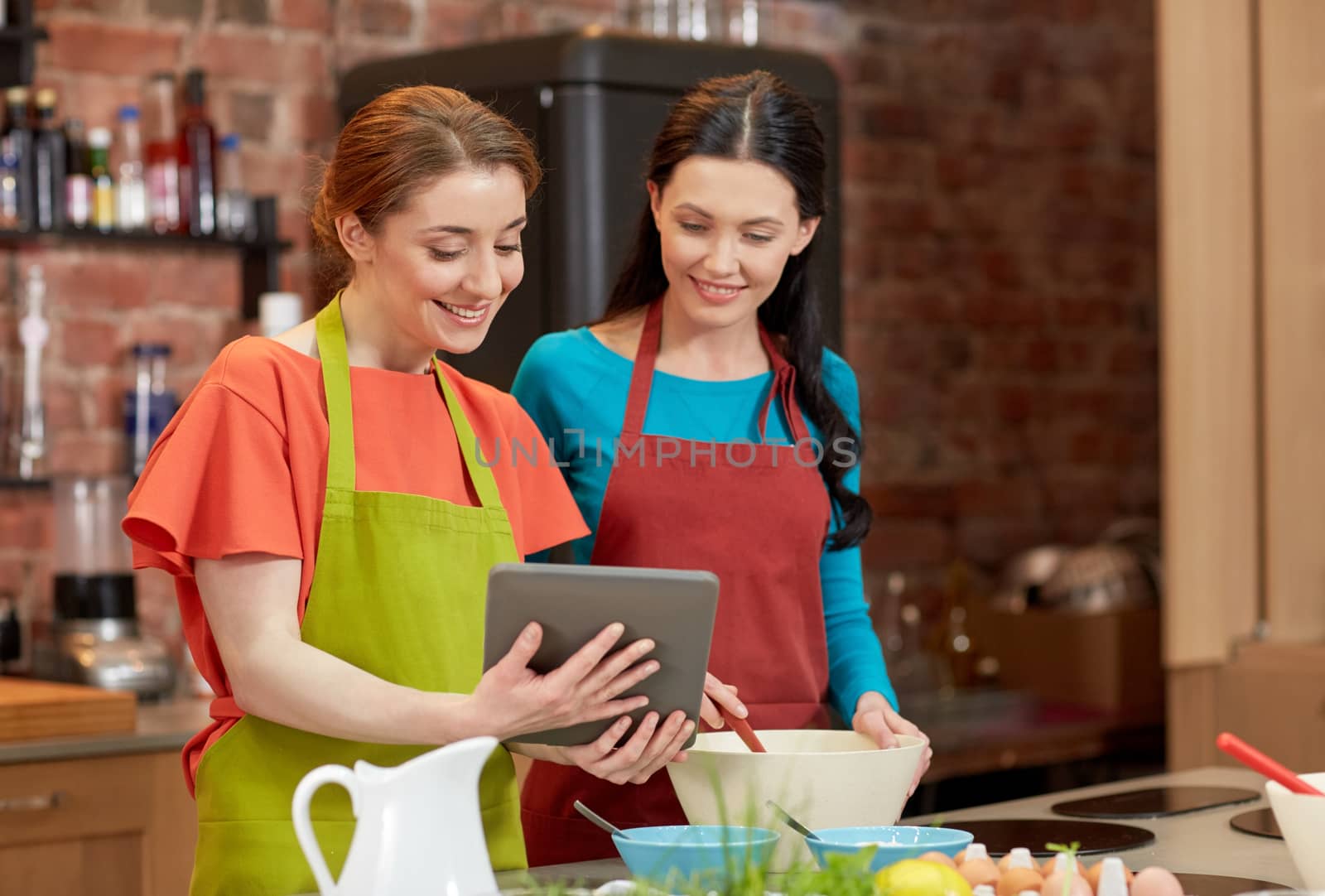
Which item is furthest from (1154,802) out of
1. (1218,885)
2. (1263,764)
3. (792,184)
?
(792,184)

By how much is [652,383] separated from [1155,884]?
0.85 meters

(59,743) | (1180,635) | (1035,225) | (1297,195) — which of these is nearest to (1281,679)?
(1180,635)

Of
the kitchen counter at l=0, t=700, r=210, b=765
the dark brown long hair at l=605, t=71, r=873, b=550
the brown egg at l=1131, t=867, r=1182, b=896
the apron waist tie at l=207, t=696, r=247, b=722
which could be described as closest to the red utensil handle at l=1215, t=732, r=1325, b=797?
the brown egg at l=1131, t=867, r=1182, b=896

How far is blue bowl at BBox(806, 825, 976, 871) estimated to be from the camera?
1196 millimetres

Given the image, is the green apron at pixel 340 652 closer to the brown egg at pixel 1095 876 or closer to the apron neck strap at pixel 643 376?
the apron neck strap at pixel 643 376

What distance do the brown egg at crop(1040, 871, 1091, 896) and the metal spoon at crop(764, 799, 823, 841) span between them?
0.55 ft

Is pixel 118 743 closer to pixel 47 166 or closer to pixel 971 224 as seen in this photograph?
pixel 47 166

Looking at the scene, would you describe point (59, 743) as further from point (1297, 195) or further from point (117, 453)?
point (1297, 195)

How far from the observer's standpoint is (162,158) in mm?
2891

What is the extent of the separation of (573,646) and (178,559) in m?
0.35

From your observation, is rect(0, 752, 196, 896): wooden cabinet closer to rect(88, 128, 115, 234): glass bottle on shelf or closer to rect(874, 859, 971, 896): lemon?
rect(88, 128, 115, 234): glass bottle on shelf

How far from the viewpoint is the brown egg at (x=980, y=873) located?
3.86 feet

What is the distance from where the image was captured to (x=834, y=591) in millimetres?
1912

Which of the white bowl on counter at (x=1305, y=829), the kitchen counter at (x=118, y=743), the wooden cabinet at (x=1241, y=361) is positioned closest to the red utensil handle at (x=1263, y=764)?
the white bowl on counter at (x=1305, y=829)
